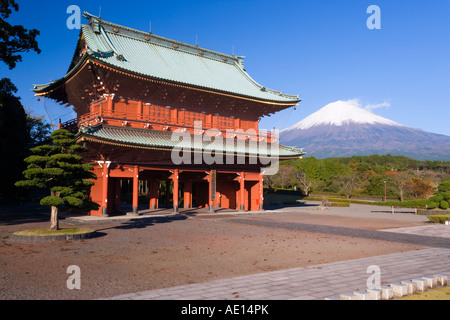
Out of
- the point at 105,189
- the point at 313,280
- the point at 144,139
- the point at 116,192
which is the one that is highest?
the point at 144,139

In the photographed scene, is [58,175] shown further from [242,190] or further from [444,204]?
[444,204]

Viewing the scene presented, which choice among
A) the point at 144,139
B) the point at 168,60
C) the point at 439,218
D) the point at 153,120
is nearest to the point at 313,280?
the point at 144,139

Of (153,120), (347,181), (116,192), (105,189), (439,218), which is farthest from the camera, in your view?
(347,181)

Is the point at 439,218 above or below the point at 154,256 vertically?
below

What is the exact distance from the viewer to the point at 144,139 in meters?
21.6

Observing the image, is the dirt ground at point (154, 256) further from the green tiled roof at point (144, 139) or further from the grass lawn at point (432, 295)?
the green tiled roof at point (144, 139)

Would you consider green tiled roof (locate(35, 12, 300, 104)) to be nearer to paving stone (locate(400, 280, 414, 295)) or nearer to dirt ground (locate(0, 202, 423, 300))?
dirt ground (locate(0, 202, 423, 300))

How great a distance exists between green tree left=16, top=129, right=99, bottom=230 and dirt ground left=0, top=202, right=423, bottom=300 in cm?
181

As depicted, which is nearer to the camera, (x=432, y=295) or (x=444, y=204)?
(x=432, y=295)

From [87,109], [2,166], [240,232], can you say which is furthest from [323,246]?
[2,166]

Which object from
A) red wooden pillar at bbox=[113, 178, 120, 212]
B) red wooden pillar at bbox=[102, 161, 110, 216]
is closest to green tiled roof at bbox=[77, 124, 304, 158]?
red wooden pillar at bbox=[102, 161, 110, 216]

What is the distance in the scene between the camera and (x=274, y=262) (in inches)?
369

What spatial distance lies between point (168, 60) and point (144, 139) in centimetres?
863
